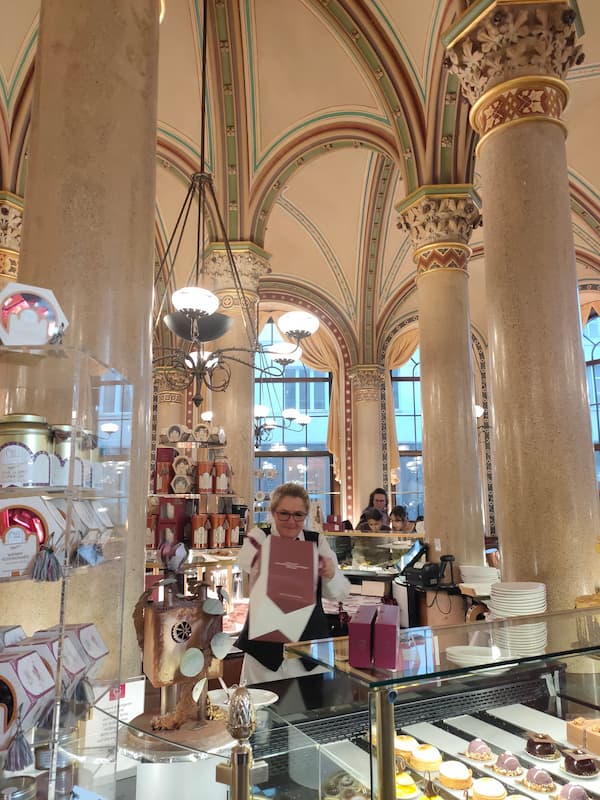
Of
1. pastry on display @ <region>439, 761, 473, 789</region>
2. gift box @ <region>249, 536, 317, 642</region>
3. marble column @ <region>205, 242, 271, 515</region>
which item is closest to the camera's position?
pastry on display @ <region>439, 761, 473, 789</region>

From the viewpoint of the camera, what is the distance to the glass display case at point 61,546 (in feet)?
4.21

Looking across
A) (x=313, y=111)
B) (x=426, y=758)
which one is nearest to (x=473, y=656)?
(x=426, y=758)

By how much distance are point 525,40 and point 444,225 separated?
9.53 ft

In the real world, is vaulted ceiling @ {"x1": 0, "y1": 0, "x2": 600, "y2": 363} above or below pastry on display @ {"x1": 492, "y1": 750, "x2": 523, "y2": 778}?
above

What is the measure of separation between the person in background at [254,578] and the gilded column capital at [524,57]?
3.08 m

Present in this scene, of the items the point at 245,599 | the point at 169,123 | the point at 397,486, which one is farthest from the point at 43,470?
the point at 397,486

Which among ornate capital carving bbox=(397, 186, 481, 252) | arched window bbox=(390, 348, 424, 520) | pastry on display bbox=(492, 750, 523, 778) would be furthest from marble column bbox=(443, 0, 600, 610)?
arched window bbox=(390, 348, 424, 520)

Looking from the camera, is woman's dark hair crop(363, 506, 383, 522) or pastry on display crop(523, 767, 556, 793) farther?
woman's dark hair crop(363, 506, 383, 522)

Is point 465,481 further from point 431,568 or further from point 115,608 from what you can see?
point 115,608

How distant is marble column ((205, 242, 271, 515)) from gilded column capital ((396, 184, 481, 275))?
2.42 metres

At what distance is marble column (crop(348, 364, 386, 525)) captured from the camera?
551 inches

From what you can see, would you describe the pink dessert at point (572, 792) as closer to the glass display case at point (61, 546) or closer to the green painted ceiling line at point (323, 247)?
the glass display case at point (61, 546)

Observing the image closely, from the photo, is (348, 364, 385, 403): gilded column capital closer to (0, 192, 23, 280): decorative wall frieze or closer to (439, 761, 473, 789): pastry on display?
(0, 192, 23, 280): decorative wall frieze

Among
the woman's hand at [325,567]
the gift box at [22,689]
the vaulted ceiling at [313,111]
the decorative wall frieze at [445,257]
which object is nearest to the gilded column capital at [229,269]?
the vaulted ceiling at [313,111]
